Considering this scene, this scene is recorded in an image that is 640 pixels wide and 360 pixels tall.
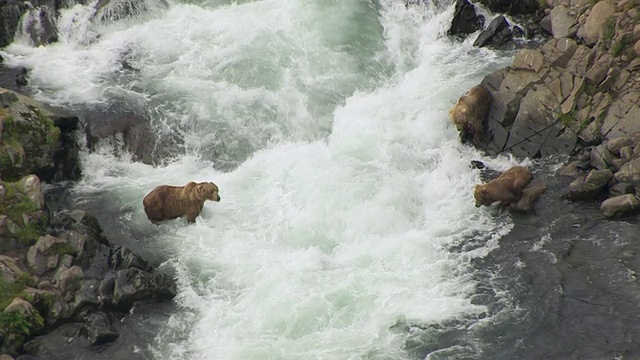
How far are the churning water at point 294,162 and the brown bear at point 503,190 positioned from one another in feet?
1.30

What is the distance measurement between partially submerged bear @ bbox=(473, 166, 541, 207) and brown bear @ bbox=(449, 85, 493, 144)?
2.11 m

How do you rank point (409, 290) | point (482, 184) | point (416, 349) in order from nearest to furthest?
point (416, 349)
point (409, 290)
point (482, 184)

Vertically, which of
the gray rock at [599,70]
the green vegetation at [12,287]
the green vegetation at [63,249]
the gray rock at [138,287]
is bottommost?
the gray rock at [138,287]

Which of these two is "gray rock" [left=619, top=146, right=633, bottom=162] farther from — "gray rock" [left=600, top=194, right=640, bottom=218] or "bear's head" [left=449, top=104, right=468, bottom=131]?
"bear's head" [left=449, top=104, right=468, bottom=131]

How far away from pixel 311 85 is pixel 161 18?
605 centimetres

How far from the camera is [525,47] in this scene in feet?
67.8

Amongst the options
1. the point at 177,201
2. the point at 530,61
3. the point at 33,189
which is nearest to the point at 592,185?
the point at 530,61

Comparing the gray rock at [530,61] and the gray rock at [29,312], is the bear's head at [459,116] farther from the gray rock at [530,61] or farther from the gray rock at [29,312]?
the gray rock at [29,312]

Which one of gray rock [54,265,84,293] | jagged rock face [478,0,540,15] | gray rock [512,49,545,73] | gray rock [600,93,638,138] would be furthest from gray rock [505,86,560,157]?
gray rock [54,265,84,293]

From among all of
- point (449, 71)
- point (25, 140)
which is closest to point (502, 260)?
point (449, 71)

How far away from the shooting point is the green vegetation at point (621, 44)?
17.2m

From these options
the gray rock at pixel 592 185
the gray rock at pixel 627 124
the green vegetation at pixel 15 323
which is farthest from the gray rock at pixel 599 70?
the green vegetation at pixel 15 323

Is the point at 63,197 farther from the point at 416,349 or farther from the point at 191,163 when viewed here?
the point at 416,349

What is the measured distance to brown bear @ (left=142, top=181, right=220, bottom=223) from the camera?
53.7 feet
